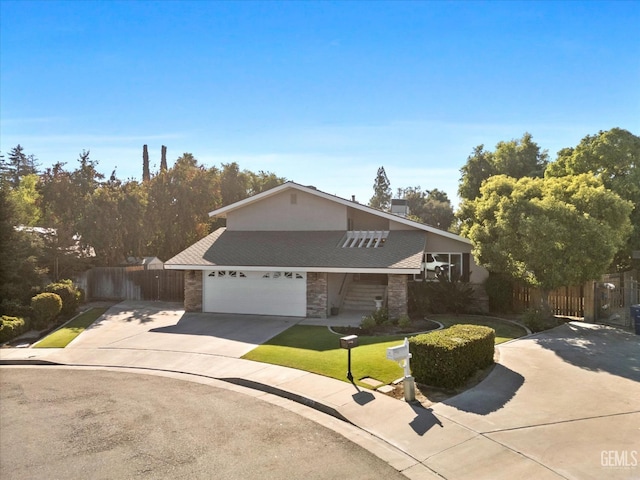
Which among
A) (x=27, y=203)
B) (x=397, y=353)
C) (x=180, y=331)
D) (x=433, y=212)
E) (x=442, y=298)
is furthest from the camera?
(x=433, y=212)

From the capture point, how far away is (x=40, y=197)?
29.3m

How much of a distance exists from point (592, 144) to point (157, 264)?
26.1 meters

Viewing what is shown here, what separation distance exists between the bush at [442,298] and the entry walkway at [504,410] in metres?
5.64

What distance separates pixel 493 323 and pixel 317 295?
750 centimetres

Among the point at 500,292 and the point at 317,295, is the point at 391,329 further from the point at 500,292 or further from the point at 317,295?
the point at 500,292

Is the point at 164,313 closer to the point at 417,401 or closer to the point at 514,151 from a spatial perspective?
the point at 417,401

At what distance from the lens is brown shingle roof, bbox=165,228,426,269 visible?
773 inches

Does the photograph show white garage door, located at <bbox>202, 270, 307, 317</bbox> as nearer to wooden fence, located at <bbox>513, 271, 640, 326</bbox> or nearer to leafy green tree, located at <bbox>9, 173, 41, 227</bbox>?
leafy green tree, located at <bbox>9, 173, 41, 227</bbox>

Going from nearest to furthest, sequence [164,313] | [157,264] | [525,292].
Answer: [525,292], [164,313], [157,264]

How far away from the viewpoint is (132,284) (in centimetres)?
2628

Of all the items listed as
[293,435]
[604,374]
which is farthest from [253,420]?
[604,374]

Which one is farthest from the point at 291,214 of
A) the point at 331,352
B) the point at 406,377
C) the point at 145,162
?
the point at 145,162

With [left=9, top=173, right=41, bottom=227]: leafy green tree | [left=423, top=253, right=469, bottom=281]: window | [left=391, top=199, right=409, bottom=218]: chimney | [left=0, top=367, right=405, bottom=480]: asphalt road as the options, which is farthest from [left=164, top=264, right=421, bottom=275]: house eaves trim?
[left=391, top=199, right=409, bottom=218]: chimney

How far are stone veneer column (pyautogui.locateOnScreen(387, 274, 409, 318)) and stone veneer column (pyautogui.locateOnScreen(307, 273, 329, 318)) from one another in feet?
9.42
